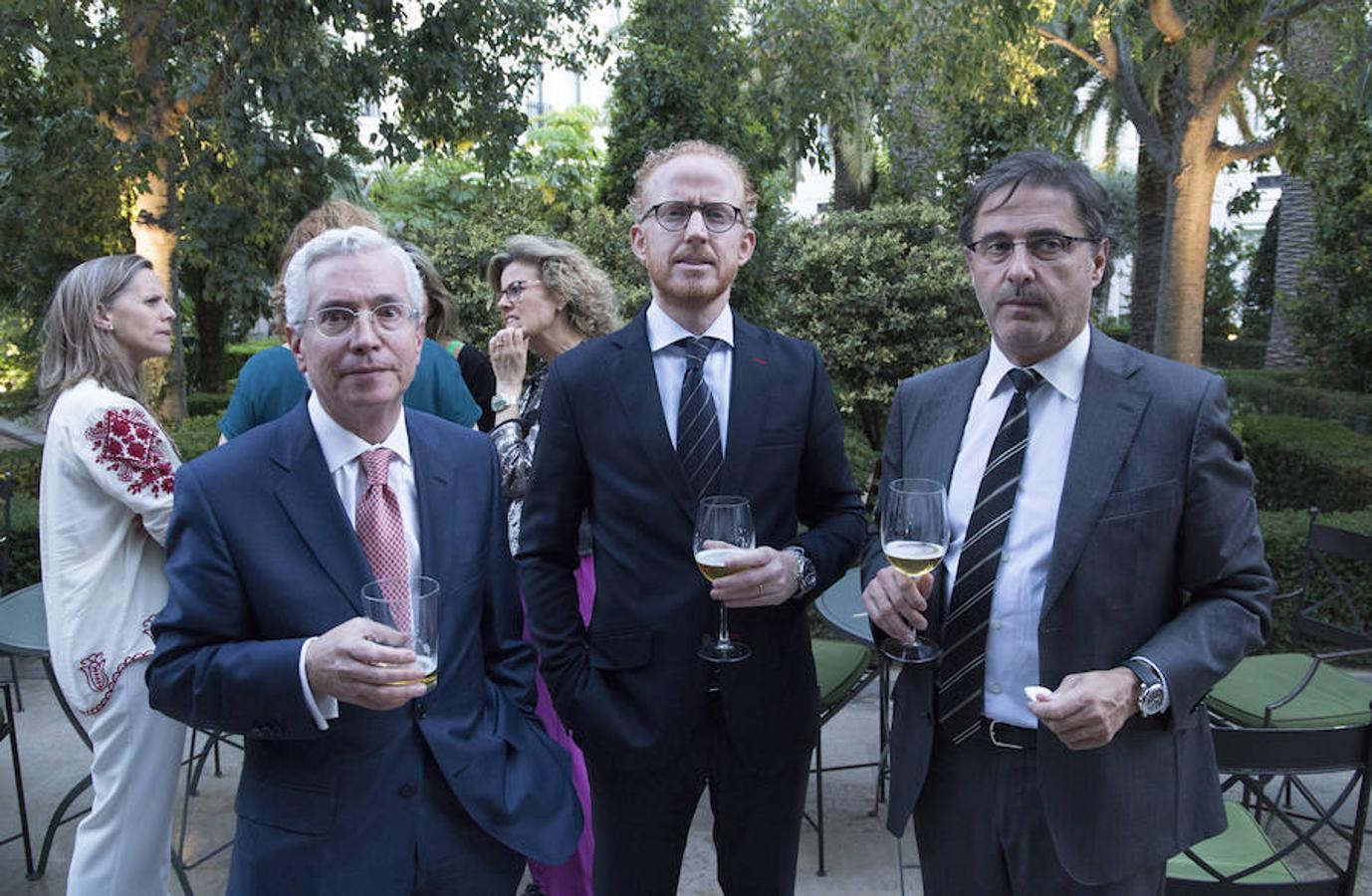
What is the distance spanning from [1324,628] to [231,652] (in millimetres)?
4109

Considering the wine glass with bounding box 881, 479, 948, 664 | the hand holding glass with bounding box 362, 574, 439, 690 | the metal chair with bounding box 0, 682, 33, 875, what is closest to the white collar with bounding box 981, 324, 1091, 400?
the wine glass with bounding box 881, 479, 948, 664

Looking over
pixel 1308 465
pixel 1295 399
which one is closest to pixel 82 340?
pixel 1308 465

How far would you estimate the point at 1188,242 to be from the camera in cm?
846

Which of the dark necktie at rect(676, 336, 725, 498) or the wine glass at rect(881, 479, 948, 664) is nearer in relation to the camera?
the wine glass at rect(881, 479, 948, 664)

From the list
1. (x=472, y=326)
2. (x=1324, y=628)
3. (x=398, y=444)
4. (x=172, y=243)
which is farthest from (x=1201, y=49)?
(x=172, y=243)

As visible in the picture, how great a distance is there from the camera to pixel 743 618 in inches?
93.1

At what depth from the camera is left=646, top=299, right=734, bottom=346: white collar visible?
8.03ft

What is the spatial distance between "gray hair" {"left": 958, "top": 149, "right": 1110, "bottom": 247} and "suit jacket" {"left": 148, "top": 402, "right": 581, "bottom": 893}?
1.27 meters

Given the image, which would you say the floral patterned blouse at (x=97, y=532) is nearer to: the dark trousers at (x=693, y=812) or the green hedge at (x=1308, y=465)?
the dark trousers at (x=693, y=812)

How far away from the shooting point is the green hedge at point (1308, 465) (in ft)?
25.2

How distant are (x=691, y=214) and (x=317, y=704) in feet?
4.35

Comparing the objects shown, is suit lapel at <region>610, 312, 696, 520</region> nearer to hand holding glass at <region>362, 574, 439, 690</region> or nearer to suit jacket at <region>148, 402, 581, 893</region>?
suit jacket at <region>148, 402, 581, 893</region>

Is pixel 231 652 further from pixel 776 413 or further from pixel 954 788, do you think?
pixel 954 788

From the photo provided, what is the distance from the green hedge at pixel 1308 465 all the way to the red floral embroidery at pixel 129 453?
25.0 feet
